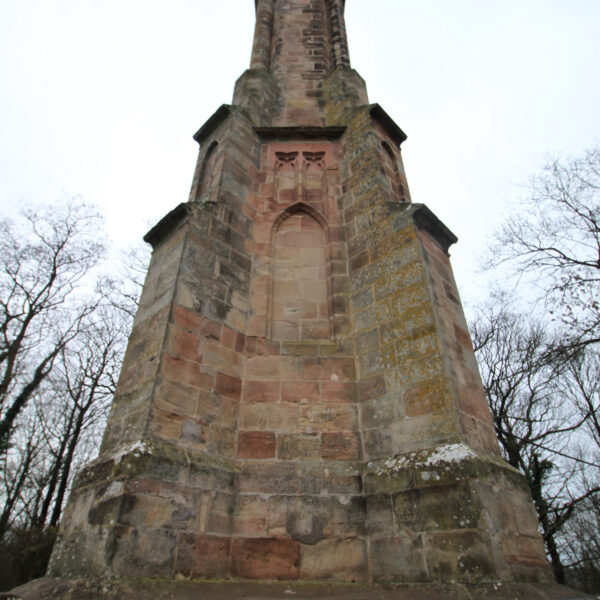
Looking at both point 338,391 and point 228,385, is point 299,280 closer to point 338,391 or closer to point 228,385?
Result: point 338,391

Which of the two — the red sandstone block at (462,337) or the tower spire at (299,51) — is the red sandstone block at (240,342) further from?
the tower spire at (299,51)

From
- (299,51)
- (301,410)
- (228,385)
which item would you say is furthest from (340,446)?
(299,51)

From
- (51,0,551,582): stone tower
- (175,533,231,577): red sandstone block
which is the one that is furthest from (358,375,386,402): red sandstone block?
(175,533,231,577): red sandstone block

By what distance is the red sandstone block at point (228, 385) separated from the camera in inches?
175

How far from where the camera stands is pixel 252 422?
4.47 meters

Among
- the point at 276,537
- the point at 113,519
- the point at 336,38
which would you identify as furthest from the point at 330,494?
the point at 336,38

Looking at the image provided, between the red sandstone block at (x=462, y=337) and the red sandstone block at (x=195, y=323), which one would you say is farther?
the red sandstone block at (x=462, y=337)

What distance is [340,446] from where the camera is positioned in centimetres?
432

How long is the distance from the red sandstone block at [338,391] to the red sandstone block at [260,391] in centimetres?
50

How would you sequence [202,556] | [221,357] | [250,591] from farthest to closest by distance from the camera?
[221,357], [202,556], [250,591]

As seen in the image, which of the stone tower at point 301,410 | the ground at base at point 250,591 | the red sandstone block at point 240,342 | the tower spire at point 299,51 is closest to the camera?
the ground at base at point 250,591

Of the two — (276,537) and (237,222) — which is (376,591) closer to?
(276,537)

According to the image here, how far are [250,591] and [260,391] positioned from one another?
1.83 meters

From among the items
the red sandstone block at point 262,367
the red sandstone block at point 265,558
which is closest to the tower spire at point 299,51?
the red sandstone block at point 262,367
